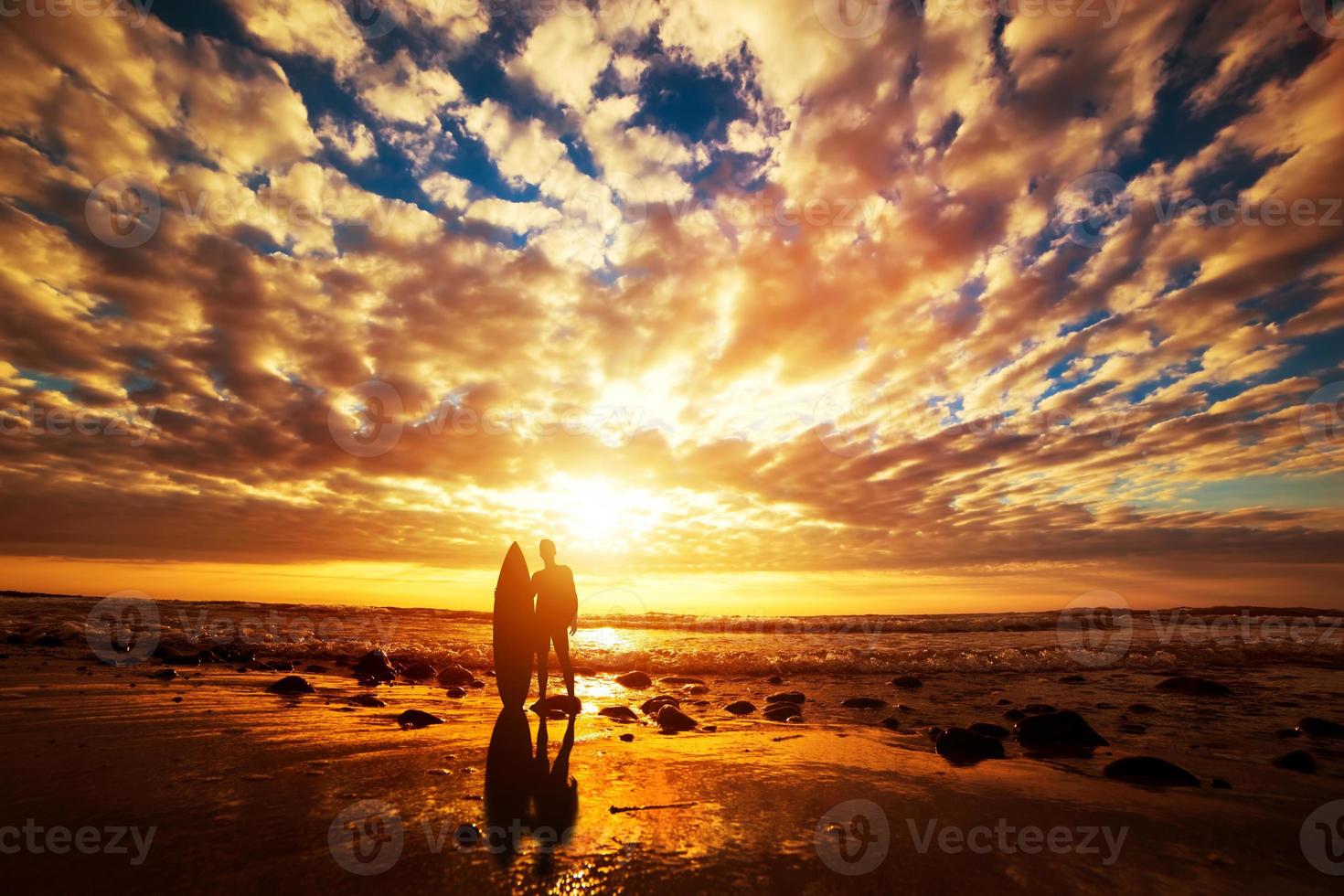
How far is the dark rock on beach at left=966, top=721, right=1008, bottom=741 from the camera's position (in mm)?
8000

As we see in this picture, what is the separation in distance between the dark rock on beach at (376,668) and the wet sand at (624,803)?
5.43 meters

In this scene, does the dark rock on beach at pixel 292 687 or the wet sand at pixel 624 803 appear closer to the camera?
the wet sand at pixel 624 803

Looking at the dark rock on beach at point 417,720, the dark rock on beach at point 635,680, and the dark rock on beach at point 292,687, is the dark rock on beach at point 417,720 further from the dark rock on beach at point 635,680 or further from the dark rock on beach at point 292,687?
the dark rock on beach at point 635,680

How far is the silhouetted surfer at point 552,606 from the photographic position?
33.6 feet

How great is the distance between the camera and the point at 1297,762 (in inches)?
254

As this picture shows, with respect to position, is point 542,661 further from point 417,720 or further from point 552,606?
point 417,720

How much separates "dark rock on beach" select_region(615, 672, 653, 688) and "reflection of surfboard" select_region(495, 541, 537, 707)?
5121 mm

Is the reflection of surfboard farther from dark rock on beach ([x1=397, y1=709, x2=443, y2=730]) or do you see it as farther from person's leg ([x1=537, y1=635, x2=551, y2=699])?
dark rock on beach ([x1=397, y1=709, x2=443, y2=730])

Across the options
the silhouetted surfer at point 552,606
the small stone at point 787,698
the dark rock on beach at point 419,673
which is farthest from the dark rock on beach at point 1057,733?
the dark rock on beach at point 419,673

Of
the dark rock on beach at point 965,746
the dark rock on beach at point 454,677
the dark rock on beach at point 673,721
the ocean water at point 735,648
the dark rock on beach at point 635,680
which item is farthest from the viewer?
the ocean water at point 735,648

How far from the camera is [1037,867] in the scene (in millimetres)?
3805

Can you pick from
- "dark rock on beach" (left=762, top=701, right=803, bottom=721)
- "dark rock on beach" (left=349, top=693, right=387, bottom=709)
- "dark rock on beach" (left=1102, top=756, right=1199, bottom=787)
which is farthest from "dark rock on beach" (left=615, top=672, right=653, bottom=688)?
"dark rock on beach" (left=1102, top=756, right=1199, bottom=787)

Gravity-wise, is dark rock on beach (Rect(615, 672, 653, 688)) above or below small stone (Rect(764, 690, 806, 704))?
below

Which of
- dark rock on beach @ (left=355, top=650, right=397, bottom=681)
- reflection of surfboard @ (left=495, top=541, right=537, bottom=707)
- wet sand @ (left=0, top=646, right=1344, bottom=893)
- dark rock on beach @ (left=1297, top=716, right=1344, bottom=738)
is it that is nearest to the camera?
wet sand @ (left=0, top=646, right=1344, bottom=893)
